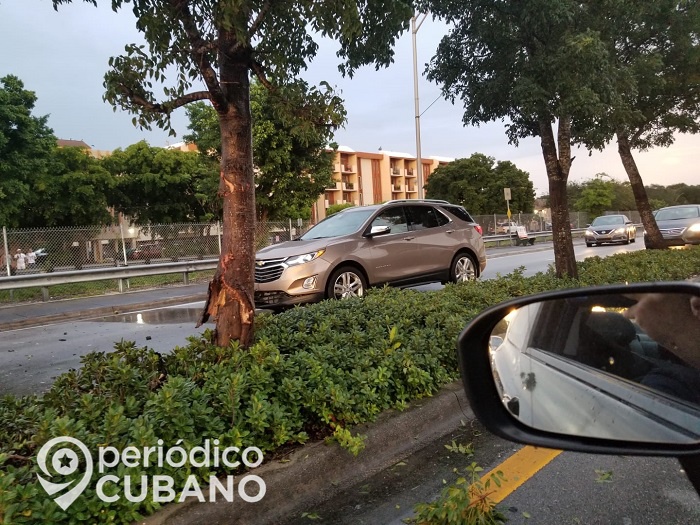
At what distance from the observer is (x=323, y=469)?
281cm

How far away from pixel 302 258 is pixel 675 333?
6433 mm

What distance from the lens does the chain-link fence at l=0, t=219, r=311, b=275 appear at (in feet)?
45.8

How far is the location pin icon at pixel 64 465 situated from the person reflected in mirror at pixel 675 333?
80.8 inches

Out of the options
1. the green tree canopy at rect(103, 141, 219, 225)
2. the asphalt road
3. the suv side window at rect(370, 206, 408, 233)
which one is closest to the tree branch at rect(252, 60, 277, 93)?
the asphalt road

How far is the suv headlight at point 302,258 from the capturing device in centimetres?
742

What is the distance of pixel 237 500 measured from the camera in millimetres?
2445

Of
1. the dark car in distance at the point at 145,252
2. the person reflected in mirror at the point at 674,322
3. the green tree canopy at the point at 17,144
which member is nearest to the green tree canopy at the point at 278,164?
the green tree canopy at the point at 17,144

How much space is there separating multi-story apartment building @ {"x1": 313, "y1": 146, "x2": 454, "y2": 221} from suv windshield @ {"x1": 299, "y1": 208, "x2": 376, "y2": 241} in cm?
5929

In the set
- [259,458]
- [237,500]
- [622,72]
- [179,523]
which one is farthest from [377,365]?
[622,72]

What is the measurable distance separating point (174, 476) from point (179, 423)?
234 millimetres

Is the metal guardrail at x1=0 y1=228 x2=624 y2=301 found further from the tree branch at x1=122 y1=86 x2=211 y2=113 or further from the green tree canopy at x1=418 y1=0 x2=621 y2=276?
the tree branch at x1=122 y1=86 x2=211 y2=113

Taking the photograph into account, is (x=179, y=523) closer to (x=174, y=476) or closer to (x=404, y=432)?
(x=174, y=476)

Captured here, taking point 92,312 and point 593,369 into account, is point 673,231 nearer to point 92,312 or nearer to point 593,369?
point 92,312

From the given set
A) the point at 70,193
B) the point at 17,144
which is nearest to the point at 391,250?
the point at 17,144
